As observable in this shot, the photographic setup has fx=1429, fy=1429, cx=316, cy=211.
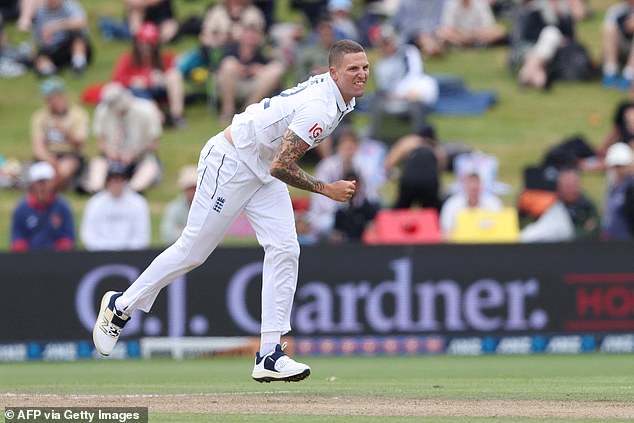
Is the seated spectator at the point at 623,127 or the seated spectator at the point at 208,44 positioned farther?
the seated spectator at the point at 208,44

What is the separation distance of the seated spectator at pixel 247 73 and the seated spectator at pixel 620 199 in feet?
16.7

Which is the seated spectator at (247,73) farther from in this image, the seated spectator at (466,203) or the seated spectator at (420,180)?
the seated spectator at (466,203)

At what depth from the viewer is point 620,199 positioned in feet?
52.6

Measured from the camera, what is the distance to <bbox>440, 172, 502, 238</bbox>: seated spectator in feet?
53.9

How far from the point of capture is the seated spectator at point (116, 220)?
16.3m

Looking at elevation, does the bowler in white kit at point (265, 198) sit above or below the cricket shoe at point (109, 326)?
above

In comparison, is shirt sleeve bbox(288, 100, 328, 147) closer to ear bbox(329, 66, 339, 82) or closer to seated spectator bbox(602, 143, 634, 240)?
ear bbox(329, 66, 339, 82)

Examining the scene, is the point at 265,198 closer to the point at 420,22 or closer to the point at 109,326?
the point at 109,326

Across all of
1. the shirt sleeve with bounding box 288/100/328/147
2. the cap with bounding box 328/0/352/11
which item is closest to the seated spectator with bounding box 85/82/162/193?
the cap with bounding box 328/0/352/11

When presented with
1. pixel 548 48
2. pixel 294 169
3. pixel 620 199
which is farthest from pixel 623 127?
pixel 294 169

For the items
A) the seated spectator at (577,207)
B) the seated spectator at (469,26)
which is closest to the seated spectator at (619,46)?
the seated spectator at (469,26)

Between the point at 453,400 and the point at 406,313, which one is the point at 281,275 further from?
the point at 406,313

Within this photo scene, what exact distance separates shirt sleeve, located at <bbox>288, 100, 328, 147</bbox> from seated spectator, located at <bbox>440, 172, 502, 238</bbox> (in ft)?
24.8

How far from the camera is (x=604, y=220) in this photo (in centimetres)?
1661
